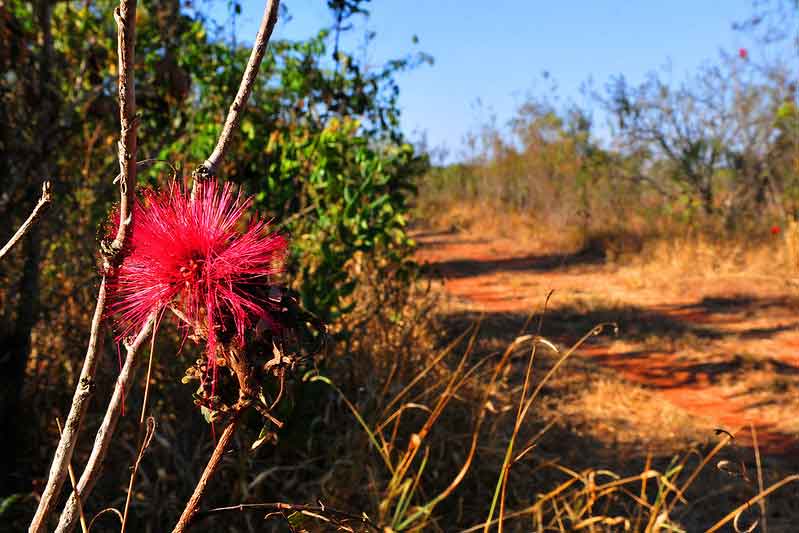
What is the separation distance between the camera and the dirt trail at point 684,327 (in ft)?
14.3

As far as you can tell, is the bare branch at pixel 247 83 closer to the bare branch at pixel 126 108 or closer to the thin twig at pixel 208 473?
the bare branch at pixel 126 108

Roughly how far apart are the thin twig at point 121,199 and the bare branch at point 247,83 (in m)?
0.09

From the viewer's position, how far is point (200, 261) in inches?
27.9

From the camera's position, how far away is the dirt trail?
172 inches

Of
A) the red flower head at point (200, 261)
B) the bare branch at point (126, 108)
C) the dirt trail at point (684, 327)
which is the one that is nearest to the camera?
the bare branch at point (126, 108)

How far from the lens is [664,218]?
1009 cm

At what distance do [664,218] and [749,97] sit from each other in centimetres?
200

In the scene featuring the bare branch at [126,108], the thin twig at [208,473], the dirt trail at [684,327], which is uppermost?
the bare branch at [126,108]

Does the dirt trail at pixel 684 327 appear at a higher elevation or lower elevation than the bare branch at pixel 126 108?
lower

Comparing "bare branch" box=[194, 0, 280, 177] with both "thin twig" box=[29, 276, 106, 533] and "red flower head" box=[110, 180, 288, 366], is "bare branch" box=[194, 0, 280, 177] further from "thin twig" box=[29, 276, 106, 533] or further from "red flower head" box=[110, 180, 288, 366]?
"thin twig" box=[29, 276, 106, 533]

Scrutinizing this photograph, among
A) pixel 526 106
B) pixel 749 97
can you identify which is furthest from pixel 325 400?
pixel 526 106

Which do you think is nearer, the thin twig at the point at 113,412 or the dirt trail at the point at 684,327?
the thin twig at the point at 113,412

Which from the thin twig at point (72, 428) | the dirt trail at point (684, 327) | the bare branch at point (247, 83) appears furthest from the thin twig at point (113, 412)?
the dirt trail at point (684, 327)

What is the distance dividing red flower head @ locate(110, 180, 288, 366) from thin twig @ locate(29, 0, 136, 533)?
0.07 metres
